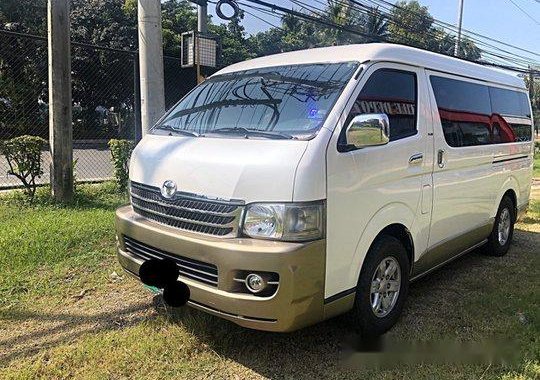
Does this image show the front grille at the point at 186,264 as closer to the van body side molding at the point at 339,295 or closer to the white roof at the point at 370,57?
the van body side molding at the point at 339,295

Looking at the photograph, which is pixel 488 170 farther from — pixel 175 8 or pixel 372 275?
pixel 175 8

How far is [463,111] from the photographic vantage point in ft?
15.1

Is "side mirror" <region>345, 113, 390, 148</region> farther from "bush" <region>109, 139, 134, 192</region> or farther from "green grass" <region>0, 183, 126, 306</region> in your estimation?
"bush" <region>109, 139, 134, 192</region>

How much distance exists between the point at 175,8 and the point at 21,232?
29.5 metres

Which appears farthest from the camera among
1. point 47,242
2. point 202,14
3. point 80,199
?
point 202,14

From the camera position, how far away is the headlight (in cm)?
281

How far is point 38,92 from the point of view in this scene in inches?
704

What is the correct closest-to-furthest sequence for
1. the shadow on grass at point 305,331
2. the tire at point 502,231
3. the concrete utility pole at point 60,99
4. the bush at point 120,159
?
the shadow on grass at point 305,331 → the tire at point 502,231 → the concrete utility pole at point 60,99 → the bush at point 120,159

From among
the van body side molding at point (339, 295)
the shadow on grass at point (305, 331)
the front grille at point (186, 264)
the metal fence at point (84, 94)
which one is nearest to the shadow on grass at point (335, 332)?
the shadow on grass at point (305, 331)

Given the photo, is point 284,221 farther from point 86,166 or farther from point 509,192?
point 86,166

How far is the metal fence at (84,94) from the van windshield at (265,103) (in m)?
7.84

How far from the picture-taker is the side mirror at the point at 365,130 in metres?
3.11

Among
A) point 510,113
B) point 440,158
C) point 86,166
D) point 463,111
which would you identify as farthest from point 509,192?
point 86,166

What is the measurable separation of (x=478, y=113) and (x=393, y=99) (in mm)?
1713
